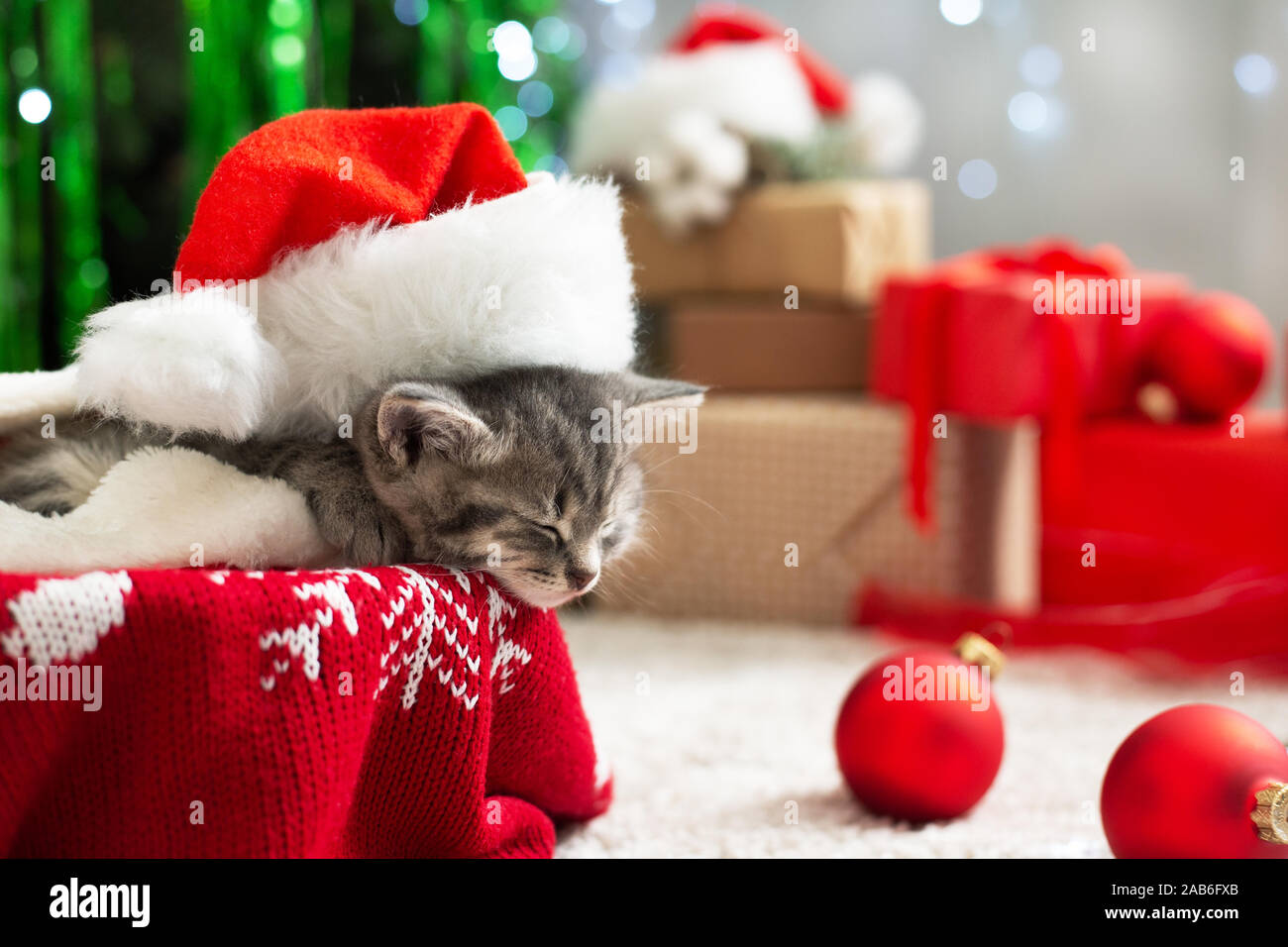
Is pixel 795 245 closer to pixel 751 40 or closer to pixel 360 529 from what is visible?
pixel 751 40

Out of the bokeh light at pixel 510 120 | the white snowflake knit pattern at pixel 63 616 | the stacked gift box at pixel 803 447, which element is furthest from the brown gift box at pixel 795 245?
the white snowflake knit pattern at pixel 63 616

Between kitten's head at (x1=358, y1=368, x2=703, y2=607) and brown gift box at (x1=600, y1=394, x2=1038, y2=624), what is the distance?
874 mm

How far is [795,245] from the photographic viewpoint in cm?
199

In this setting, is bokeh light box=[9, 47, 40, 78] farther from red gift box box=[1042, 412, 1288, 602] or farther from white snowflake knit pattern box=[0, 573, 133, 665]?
red gift box box=[1042, 412, 1288, 602]

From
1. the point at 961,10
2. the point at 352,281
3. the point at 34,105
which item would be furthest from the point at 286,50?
the point at 961,10

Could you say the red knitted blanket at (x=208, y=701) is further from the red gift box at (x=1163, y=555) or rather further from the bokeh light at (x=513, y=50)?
the bokeh light at (x=513, y=50)

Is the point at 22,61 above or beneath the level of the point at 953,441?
above

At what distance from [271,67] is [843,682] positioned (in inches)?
53.5

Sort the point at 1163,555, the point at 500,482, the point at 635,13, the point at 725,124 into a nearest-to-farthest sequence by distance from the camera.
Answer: the point at 500,482 < the point at 1163,555 < the point at 725,124 < the point at 635,13

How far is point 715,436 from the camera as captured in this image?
1.97 m

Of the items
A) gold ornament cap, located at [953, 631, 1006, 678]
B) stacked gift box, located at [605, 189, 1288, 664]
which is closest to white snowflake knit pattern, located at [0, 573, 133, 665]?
gold ornament cap, located at [953, 631, 1006, 678]

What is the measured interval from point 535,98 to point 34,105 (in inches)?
34.6
